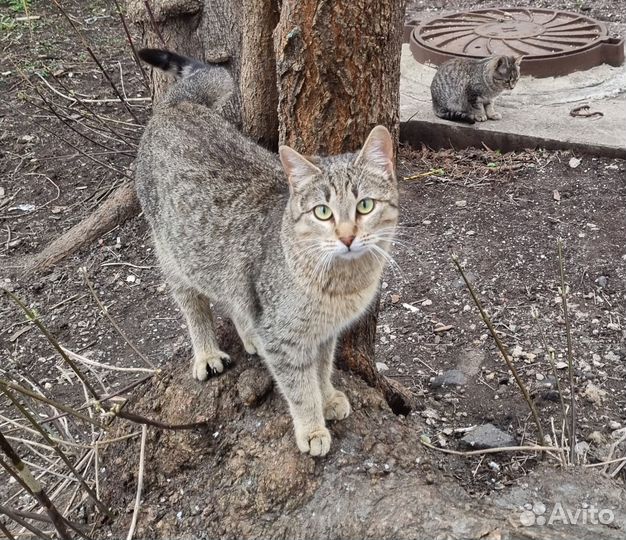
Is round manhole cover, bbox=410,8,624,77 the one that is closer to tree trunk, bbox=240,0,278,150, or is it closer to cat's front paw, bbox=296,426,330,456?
tree trunk, bbox=240,0,278,150

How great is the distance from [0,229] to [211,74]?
2.86 m

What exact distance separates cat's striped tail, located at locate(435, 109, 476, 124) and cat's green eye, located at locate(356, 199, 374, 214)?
11.6 ft

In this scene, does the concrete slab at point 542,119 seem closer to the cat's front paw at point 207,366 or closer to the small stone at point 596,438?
the small stone at point 596,438

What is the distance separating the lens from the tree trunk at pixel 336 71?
8.42 feet

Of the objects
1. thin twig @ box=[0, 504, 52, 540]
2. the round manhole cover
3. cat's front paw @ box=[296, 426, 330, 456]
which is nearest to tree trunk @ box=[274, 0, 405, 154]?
cat's front paw @ box=[296, 426, 330, 456]

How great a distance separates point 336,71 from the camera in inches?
104

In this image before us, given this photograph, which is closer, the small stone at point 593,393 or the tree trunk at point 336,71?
the tree trunk at point 336,71

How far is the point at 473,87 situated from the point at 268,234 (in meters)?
3.50

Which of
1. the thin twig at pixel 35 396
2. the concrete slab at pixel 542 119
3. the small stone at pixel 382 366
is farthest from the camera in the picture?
the concrete slab at pixel 542 119

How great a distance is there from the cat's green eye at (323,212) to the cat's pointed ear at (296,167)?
112 mm

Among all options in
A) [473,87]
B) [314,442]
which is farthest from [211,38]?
[314,442]

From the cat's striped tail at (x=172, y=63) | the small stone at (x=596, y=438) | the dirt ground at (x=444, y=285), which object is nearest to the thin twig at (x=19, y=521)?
the dirt ground at (x=444, y=285)

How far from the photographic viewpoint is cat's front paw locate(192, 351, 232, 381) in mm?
3002

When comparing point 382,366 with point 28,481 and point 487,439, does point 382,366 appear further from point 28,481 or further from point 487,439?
point 28,481
